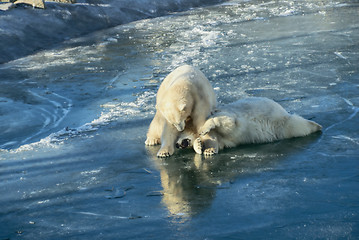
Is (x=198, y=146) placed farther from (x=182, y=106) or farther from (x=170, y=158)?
(x=182, y=106)

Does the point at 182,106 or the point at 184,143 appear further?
the point at 184,143

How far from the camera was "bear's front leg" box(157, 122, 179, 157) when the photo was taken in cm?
634

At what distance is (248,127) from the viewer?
6.52 meters

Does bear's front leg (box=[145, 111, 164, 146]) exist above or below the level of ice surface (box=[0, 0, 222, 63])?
below

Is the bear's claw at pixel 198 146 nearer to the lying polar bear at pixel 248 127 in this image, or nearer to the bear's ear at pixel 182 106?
the lying polar bear at pixel 248 127

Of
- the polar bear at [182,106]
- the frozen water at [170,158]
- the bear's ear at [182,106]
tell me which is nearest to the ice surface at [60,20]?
the frozen water at [170,158]

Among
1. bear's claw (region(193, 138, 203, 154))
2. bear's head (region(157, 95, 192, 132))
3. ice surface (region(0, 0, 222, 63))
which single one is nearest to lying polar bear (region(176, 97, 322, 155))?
bear's claw (region(193, 138, 203, 154))

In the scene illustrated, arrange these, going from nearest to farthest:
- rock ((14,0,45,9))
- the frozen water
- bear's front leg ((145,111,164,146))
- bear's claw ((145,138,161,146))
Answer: the frozen water, bear's front leg ((145,111,164,146)), bear's claw ((145,138,161,146)), rock ((14,0,45,9))

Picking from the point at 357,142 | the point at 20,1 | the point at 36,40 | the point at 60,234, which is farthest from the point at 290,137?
the point at 20,1

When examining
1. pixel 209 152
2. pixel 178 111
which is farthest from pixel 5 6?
pixel 209 152

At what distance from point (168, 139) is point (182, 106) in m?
0.55

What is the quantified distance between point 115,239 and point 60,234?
0.57 meters

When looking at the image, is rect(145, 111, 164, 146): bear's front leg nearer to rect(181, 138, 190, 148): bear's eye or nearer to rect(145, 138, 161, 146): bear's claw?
rect(145, 138, 161, 146): bear's claw

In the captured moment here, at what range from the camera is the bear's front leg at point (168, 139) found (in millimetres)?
6336
